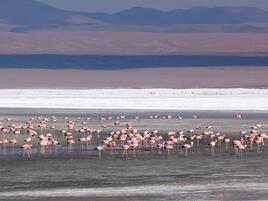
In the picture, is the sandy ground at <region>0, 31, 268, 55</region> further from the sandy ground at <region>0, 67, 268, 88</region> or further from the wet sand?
the wet sand

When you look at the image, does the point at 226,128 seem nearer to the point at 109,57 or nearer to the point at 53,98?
the point at 53,98

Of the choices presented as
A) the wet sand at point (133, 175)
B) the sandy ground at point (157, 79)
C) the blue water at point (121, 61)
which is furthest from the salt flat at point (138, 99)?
the blue water at point (121, 61)


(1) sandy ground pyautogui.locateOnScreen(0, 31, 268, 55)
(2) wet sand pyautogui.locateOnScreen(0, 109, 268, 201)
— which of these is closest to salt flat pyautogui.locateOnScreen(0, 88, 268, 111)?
(2) wet sand pyautogui.locateOnScreen(0, 109, 268, 201)

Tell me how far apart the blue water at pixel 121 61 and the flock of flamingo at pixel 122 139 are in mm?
66043

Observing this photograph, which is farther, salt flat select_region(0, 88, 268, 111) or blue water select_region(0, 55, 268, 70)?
blue water select_region(0, 55, 268, 70)

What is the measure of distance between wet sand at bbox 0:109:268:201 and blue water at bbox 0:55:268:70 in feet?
240

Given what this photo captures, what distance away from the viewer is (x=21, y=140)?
29.3 metres

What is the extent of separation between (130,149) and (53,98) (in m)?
23.5

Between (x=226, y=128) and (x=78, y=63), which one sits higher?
(x=78, y=63)

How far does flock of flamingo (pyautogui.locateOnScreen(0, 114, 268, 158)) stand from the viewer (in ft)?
86.1

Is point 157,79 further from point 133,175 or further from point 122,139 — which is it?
point 133,175

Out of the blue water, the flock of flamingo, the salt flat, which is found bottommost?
the flock of flamingo

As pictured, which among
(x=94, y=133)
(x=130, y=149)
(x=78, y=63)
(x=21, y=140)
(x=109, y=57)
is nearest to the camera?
(x=130, y=149)

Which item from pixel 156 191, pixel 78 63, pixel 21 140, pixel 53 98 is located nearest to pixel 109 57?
pixel 78 63
